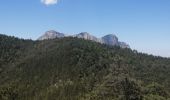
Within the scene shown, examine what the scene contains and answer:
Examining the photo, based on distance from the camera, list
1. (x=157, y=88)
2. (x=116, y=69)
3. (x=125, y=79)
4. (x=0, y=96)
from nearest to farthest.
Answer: (x=125, y=79) < (x=116, y=69) < (x=0, y=96) < (x=157, y=88)

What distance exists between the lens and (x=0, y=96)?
408ft

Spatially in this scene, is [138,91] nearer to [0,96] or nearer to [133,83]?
[133,83]

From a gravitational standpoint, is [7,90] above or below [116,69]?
Answer: below

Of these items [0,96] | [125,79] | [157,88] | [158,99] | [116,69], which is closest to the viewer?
A: [125,79]

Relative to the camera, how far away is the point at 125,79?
93.8 m

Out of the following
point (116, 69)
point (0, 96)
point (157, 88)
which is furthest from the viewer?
point (157, 88)

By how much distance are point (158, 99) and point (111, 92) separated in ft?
165

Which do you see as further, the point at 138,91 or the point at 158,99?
the point at 158,99

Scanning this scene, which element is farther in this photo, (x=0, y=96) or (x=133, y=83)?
(x=0, y=96)

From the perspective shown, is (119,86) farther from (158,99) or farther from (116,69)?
(158,99)

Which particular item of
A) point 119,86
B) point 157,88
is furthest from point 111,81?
point 157,88

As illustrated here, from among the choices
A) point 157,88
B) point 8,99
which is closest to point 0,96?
point 8,99

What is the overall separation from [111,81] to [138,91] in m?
7.90

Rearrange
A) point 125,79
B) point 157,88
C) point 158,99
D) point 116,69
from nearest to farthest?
point 125,79
point 116,69
point 158,99
point 157,88
